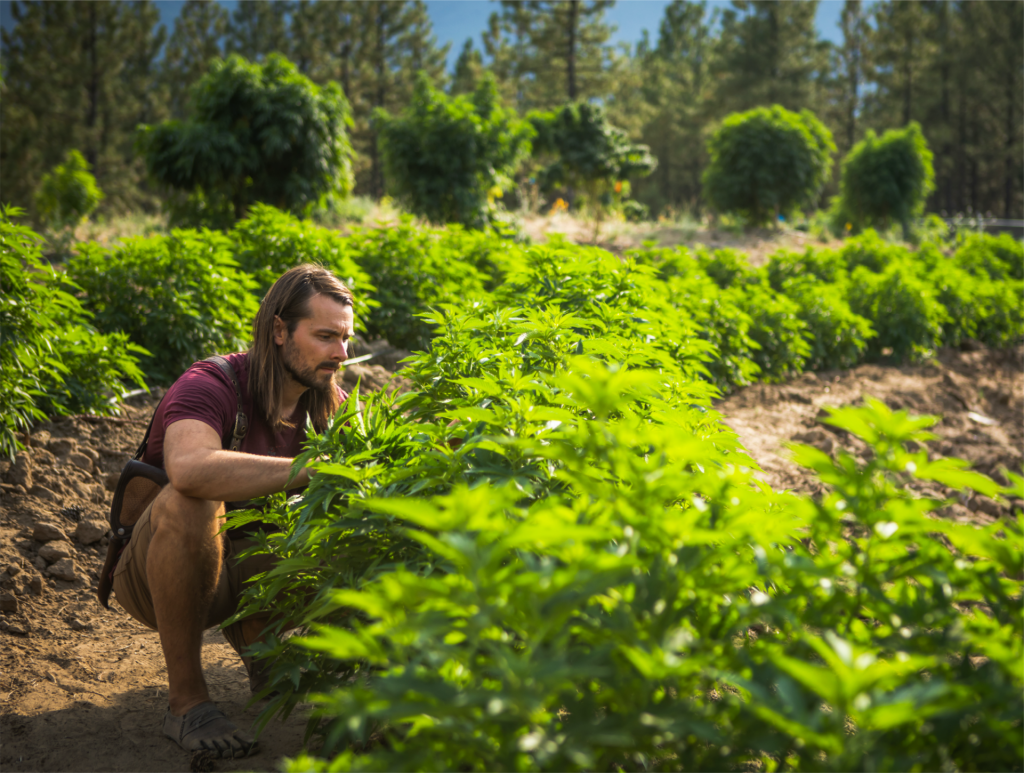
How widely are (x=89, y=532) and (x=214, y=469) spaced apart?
203 centimetres

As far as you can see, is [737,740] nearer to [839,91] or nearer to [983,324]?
[983,324]

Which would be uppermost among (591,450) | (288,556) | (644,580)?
(591,450)

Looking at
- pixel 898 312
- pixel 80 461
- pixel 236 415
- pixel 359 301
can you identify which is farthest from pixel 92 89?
pixel 236 415

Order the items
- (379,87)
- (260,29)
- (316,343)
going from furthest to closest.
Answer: (379,87) → (260,29) → (316,343)

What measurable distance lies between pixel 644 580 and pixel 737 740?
254mm

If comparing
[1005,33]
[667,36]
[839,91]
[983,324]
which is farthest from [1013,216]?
[983,324]

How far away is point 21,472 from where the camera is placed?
3.67 m

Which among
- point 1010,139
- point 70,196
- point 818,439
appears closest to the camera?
point 818,439

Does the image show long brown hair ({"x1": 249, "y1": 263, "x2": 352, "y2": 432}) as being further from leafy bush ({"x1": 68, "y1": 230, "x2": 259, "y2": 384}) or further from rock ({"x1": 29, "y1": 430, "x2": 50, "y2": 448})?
leafy bush ({"x1": 68, "y1": 230, "x2": 259, "y2": 384})

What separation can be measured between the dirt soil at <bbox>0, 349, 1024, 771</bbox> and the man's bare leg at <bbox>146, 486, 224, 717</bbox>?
21 cm

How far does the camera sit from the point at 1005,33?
31.2 metres

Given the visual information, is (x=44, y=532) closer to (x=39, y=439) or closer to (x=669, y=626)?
(x=39, y=439)

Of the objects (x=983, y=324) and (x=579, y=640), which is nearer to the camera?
(x=579, y=640)

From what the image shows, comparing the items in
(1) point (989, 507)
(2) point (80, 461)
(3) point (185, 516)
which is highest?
(3) point (185, 516)
